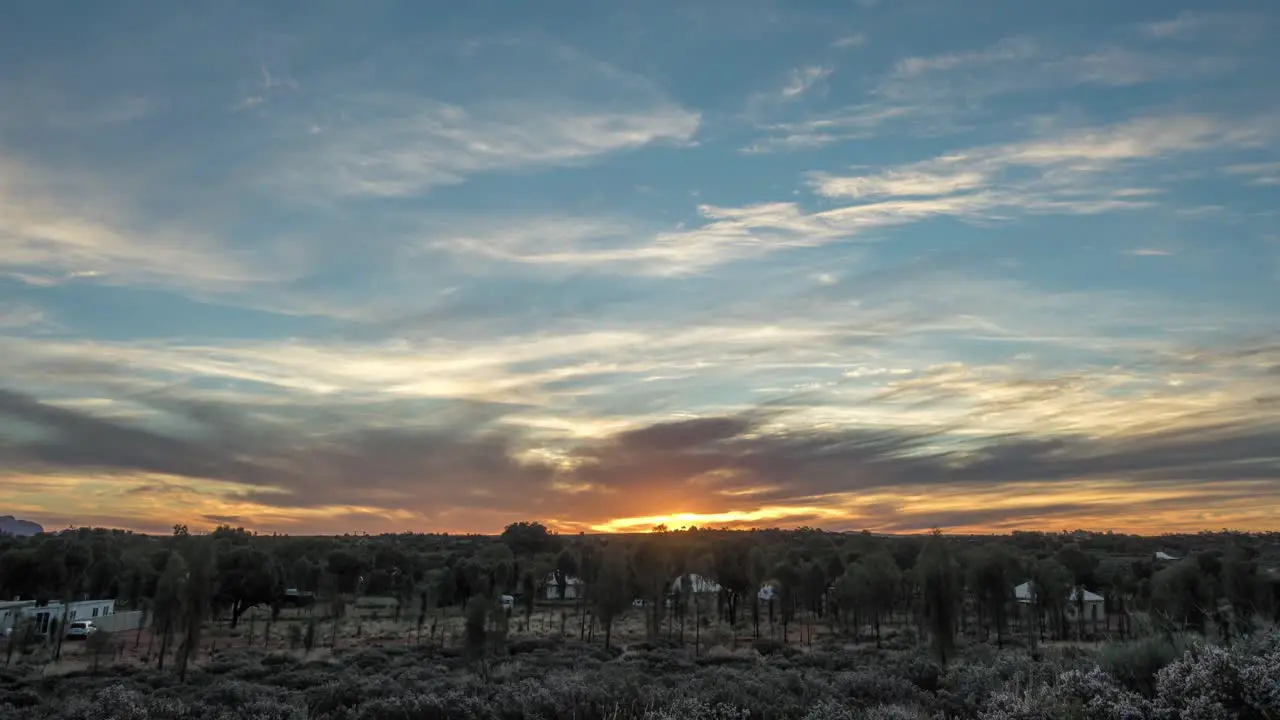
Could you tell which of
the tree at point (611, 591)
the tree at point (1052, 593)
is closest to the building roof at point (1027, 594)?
the tree at point (1052, 593)

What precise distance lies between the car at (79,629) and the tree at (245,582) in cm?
999

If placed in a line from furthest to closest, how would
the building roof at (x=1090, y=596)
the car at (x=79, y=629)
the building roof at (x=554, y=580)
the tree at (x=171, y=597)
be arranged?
the building roof at (x=554, y=580) < the building roof at (x=1090, y=596) < the car at (x=79, y=629) < the tree at (x=171, y=597)

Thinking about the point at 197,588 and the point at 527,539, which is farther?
the point at 527,539

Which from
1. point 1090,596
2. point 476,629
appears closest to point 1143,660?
point 476,629

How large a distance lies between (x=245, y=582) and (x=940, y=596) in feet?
202

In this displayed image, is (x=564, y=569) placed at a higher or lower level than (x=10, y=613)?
higher

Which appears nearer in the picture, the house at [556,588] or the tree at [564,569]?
the house at [556,588]

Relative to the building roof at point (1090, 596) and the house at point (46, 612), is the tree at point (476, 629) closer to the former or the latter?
the house at point (46, 612)

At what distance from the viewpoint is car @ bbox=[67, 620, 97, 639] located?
2653 inches

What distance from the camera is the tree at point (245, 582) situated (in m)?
78.0

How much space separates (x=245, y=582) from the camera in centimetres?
7806

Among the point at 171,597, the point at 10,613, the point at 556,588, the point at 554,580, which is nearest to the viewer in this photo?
the point at 171,597

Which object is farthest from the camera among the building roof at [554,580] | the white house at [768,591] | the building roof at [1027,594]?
the building roof at [554,580]

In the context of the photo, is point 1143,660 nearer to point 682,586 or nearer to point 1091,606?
point 682,586
